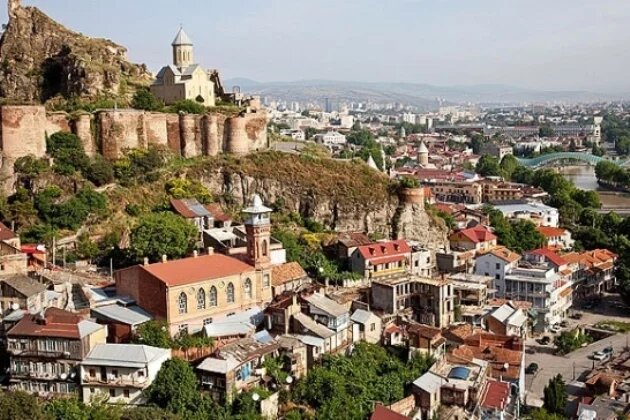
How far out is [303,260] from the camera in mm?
23953

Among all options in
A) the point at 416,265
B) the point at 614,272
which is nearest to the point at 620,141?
the point at 614,272

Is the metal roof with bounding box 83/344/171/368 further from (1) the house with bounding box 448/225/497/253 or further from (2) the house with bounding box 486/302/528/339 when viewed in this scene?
(1) the house with bounding box 448/225/497/253

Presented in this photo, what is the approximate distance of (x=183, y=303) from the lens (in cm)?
1848

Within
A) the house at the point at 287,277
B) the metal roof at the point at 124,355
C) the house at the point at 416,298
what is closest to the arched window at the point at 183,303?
the metal roof at the point at 124,355

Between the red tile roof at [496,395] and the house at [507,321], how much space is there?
381 cm

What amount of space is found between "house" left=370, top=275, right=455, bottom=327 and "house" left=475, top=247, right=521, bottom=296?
14.7 feet

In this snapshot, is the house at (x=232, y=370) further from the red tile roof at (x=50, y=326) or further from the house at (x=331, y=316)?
the red tile roof at (x=50, y=326)

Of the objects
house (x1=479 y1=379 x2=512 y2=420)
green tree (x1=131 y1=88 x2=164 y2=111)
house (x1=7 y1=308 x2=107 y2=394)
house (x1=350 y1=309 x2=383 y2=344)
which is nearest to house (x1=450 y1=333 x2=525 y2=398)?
house (x1=479 y1=379 x2=512 y2=420)

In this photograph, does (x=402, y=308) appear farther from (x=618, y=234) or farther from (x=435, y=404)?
(x=618, y=234)

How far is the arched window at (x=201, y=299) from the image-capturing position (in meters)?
18.8

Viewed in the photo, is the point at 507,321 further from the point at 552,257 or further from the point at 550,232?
the point at 550,232

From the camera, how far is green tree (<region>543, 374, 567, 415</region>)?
1869 cm

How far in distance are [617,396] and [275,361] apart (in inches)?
308

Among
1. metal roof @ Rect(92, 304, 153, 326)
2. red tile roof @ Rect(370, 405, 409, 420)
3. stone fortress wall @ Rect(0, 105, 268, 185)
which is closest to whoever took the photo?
red tile roof @ Rect(370, 405, 409, 420)
